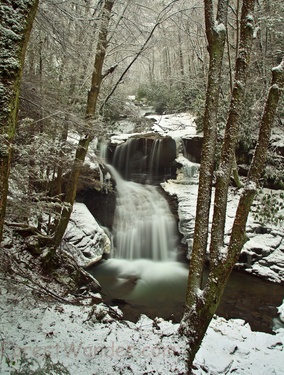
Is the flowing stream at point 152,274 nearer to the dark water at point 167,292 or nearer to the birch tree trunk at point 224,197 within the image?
the dark water at point 167,292

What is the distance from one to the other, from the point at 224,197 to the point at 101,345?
2.43 m

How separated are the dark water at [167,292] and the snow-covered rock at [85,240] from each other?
14.9 inches

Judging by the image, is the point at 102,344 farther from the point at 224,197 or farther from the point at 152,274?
the point at 152,274

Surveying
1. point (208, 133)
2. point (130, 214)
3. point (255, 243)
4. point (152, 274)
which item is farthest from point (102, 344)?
point (130, 214)

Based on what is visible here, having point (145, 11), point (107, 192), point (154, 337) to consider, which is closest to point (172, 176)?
point (107, 192)

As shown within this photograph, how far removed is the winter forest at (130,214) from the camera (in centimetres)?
258

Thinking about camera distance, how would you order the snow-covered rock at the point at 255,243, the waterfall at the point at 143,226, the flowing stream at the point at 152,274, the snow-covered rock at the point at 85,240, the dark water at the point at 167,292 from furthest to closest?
1. the waterfall at the point at 143,226
2. the snow-covered rock at the point at 255,243
3. the snow-covered rock at the point at 85,240
4. the flowing stream at the point at 152,274
5. the dark water at the point at 167,292

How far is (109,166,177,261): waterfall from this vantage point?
8898 millimetres

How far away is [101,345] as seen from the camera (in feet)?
10.7

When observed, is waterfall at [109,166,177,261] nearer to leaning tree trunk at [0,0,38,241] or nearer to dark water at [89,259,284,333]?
dark water at [89,259,284,333]

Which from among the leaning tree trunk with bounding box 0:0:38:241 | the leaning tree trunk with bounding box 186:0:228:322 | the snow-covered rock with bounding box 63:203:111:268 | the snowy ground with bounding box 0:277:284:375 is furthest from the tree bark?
the snow-covered rock with bounding box 63:203:111:268

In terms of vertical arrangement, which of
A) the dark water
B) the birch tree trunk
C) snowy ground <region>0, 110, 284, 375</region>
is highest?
the birch tree trunk

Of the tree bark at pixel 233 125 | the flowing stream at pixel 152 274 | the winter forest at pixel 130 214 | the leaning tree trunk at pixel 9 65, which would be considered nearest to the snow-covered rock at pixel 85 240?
the winter forest at pixel 130 214

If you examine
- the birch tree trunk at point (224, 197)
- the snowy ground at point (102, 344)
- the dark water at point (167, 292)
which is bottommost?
the dark water at point (167, 292)
